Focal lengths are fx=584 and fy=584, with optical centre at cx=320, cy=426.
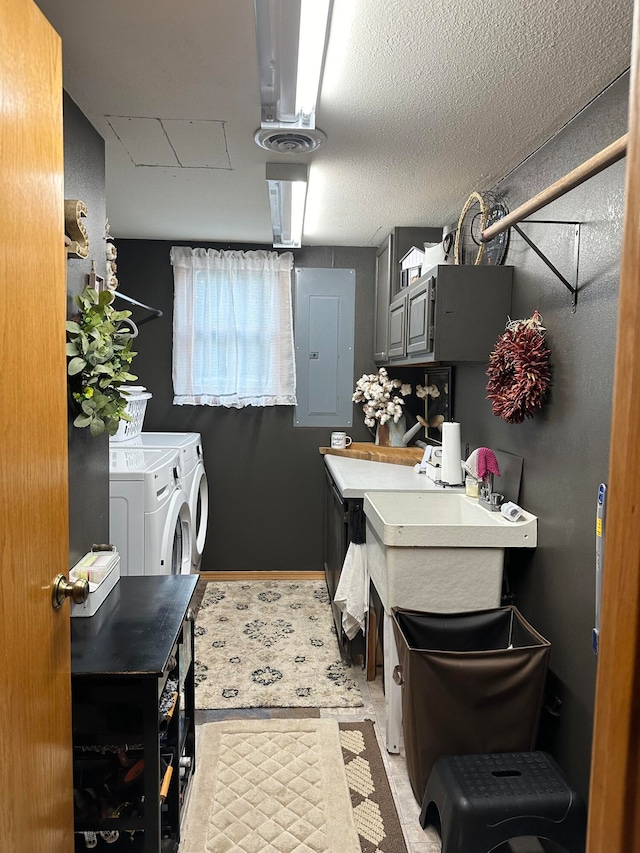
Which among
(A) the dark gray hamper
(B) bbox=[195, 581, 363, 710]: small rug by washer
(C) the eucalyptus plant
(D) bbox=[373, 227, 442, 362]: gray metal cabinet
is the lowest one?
(B) bbox=[195, 581, 363, 710]: small rug by washer

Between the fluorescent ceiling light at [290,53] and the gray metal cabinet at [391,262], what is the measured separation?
173 centimetres

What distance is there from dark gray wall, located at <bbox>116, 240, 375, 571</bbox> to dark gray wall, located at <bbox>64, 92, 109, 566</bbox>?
198cm

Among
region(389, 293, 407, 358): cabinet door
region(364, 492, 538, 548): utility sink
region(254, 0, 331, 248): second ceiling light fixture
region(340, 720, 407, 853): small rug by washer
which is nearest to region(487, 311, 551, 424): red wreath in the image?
region(364, 492, 538, 548): utility sink

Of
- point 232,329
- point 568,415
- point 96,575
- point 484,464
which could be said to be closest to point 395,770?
point 484,464

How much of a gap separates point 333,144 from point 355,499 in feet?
5.10

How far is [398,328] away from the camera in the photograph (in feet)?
10.7

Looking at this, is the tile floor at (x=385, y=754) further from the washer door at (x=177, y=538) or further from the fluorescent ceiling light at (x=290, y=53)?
the fluorescent ceiling light at (x=290, y=53)

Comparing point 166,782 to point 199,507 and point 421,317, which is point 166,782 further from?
point 199,507

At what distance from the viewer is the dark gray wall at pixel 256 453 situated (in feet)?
13.6

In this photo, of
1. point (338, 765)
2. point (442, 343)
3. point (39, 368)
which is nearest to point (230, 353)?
point (442, 343)

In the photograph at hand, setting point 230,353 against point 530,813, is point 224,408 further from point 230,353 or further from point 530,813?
point 530,813

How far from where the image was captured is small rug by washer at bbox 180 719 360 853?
1.86m

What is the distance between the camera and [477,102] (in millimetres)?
1844

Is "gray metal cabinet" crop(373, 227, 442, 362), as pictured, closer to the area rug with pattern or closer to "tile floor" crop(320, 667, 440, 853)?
"tile floor" crop(320, 667, 440, 853)
